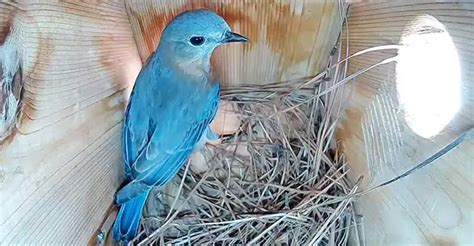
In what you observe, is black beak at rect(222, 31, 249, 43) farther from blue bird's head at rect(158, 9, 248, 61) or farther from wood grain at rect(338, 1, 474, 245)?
wood grain at rect(338, 1, 474, 245)

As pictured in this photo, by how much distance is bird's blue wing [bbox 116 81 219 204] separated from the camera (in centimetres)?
139

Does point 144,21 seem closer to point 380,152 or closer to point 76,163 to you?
point 76,163

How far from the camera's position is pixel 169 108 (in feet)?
4.87

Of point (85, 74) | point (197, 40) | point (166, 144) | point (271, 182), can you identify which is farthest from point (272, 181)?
point (85, 74)

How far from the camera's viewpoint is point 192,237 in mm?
1479

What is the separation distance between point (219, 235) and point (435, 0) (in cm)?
74

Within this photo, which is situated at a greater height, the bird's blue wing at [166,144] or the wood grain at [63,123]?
the wood grain at [63,123]

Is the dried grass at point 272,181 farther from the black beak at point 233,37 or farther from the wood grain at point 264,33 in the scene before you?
the black beak at point 233,37

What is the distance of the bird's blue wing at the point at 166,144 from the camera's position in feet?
4.55

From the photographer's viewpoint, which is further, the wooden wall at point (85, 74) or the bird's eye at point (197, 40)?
the bird's eye at point (197, 40)

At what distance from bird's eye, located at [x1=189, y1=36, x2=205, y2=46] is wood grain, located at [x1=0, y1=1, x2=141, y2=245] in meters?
0.16

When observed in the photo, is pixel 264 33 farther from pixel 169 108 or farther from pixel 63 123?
pixel 63 123

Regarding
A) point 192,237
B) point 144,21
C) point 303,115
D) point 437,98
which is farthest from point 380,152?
point 144,21

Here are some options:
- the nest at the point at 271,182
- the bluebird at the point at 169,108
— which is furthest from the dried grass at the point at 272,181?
the bluebird at the point at 169,108
